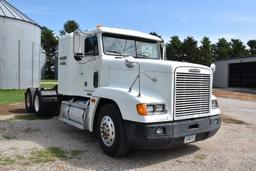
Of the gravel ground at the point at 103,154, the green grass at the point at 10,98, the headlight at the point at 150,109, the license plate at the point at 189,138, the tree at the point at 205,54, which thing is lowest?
the gravel ground at the point at 103,154

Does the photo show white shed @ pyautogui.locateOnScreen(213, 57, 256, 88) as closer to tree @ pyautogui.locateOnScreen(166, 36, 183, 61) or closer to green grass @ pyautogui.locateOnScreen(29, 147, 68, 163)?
tree @ pyautogui.locateOnScreen(166, 36, 183, 61)

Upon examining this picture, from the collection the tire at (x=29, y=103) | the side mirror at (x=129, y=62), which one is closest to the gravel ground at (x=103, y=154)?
the side mirror at (x=129, y=62)

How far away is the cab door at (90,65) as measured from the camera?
25.6 feet

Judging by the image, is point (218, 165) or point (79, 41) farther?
point (79, 41)

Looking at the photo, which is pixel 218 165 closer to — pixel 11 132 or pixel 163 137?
pixel 163 137

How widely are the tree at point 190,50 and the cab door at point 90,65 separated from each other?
6119 centimetres

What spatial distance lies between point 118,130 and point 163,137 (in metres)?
0.95

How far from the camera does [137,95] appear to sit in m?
6.19

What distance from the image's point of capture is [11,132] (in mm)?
9031

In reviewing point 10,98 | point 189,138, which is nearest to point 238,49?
point 10,98

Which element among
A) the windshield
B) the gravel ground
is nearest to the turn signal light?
the gravel ground

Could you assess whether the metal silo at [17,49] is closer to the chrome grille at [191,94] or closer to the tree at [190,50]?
the chrome grille at [191,94]

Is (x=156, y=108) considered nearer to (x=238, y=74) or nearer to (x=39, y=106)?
(x=39, y=106)

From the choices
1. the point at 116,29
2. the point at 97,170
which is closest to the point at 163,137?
the point at 97,170
